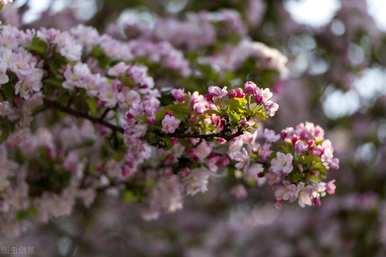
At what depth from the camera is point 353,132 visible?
6082mm

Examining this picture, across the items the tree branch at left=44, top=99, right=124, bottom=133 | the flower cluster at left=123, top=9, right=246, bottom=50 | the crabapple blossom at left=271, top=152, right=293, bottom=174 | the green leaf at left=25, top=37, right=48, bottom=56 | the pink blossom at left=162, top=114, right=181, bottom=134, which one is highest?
the flower cluster at left=123, top=9, right=246, bottom=50

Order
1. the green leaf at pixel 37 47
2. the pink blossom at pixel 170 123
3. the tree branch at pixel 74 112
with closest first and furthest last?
the pink blossom at pixel 170 123, the green leaf at pixel 37 47, the tree branch at pixel 74 112

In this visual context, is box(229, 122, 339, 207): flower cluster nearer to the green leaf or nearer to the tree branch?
the tree branch

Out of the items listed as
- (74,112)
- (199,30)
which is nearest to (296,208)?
(199,30)

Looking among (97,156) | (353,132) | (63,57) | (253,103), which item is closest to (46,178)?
(97,156)

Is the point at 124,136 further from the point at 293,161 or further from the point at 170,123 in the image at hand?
the point at 293,161

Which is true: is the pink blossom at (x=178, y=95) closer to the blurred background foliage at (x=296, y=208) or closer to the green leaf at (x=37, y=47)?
the green leaf at (x=37, y=47)

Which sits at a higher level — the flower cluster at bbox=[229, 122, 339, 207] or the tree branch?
the tree branch

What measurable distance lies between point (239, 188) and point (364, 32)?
8.76ft

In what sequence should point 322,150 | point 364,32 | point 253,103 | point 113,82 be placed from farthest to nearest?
1. point 364,32
2. point 113,82
3. point 322,150
4. point 253,103

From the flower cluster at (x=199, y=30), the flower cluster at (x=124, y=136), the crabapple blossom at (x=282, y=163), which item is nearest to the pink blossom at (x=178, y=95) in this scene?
the flower cluster at (x=124, y=136)

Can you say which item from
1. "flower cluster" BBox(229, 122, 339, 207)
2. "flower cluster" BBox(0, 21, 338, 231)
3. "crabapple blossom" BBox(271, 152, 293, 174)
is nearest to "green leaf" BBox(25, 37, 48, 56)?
"flower cluster" BBox(0, 21, 338, 231)

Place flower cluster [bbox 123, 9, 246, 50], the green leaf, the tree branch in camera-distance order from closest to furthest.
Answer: the green leaf < the tree branch < flower cluster [bbox 123, 9, 246, 50]

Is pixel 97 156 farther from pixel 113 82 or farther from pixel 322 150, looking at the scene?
pixel 322 150
